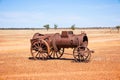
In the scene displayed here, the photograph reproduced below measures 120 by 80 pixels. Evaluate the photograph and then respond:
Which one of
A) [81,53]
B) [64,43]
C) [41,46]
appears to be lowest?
[81,53]

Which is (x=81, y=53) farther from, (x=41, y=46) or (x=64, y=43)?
(x=41, y=46)

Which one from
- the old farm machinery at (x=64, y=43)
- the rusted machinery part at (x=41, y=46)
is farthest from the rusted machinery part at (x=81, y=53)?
the rusted machinery part at (x=41, y=46)

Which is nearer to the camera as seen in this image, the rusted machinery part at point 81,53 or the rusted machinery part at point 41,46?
Result: the rusted machinery part at point 81,53

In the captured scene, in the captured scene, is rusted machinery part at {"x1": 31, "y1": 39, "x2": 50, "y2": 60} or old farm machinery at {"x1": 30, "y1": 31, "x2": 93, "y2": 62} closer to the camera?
old farm machinery at {"x1": 30, "y1": 31, "x2": 93, "y2": 62}

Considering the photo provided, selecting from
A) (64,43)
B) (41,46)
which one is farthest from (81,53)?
(41,46)

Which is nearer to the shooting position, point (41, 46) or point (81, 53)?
point (81, 53)

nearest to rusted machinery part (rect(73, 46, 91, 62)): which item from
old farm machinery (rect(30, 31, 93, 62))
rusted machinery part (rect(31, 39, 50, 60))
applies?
old farm machinery (rect(30, 31, 93, 62))

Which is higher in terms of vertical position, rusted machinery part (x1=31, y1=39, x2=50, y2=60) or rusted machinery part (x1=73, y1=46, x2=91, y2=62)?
rusted machinery part (x1=31, y1=39, x2=50, y2=60)

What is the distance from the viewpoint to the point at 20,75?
43.9 ft

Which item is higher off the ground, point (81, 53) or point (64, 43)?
point (64, 43)

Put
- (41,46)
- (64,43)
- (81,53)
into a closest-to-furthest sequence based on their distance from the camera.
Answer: (81,53), (64,43), (41,46)

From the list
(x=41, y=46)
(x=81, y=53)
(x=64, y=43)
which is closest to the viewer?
(x=81, y=53)

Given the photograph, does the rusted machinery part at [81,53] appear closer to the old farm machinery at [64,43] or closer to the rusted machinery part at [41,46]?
the old farm machinery at [64,43]

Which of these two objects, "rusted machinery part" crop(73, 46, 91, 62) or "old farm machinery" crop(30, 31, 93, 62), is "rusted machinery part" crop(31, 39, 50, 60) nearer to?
"old farm machinery" crop(30, 31, 93, 62)
